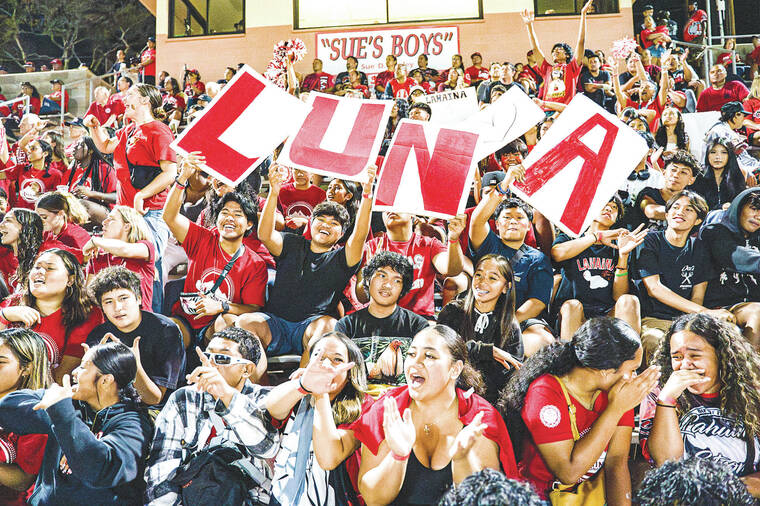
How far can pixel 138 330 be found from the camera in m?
3.78

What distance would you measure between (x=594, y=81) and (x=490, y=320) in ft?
21.2

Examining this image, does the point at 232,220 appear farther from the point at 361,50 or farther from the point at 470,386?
the point at 361,50

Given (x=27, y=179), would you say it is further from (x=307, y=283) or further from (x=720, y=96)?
(x=720, y=96)

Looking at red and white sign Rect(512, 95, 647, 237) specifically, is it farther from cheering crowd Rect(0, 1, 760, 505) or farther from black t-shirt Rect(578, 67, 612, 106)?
black t-shirt Rect(578, 67, 612, 106)

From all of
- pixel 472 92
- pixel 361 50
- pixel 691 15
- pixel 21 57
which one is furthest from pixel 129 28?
pixel 472 92

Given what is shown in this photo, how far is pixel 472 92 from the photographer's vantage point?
273 inches

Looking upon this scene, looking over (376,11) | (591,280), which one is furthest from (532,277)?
(376,11)

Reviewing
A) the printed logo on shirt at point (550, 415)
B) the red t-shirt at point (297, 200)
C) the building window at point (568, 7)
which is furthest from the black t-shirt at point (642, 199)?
the building window at point (568, 7)

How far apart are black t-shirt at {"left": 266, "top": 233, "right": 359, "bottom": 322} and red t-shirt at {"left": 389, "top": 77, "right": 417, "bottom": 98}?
5.96 m

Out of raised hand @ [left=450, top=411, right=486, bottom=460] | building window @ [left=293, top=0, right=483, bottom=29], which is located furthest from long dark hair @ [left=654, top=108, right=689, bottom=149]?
building window @ [left=293, top=0, right=483, bottom=29]

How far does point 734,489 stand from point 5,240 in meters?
4.53

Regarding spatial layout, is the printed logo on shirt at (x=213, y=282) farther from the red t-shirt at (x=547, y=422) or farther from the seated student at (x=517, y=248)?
the red t-shirt at (x=547, y=422)

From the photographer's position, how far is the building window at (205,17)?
13938 mm

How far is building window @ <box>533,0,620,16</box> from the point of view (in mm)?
13023
